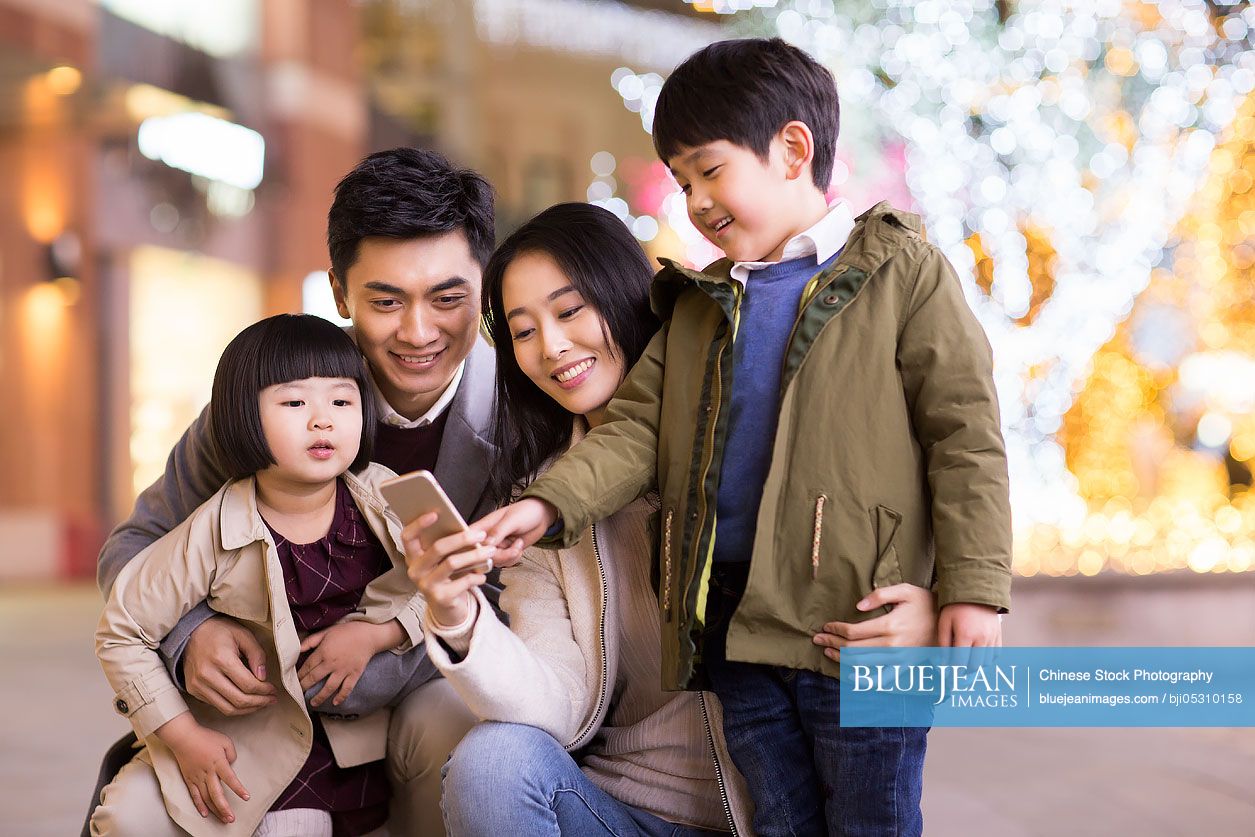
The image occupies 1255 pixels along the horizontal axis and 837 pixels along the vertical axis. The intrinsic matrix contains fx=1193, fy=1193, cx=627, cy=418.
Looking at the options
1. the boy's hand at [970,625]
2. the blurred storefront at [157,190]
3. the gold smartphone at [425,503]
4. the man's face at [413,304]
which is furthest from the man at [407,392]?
the blurred storefront at [157,190]

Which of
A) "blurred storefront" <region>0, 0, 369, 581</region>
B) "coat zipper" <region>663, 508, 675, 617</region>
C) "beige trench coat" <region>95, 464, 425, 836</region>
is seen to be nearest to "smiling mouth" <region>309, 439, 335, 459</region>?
"beige trench coat" <region>95, 464, 425, 836</region>

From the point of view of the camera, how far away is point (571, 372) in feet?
5.51

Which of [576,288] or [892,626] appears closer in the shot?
[892,626]

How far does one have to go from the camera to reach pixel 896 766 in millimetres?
1434

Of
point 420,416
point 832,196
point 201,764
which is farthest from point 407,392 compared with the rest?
point 832,196

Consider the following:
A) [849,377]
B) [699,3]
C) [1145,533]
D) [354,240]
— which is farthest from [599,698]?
[699,3]

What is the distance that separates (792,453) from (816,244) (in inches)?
11.3

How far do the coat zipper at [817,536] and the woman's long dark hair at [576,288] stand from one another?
1.37 feet

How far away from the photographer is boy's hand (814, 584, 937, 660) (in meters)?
1.40

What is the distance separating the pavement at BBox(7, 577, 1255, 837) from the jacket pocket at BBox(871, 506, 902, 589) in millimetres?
1295

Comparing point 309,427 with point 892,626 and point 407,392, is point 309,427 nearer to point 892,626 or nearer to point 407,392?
point 407,392

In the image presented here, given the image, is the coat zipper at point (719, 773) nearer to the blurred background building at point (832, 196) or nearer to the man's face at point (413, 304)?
the man's face at point (413, 304)

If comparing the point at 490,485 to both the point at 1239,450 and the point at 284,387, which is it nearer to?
the point at 284,387

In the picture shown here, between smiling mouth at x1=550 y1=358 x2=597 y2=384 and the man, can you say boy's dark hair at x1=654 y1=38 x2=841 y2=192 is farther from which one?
the man
